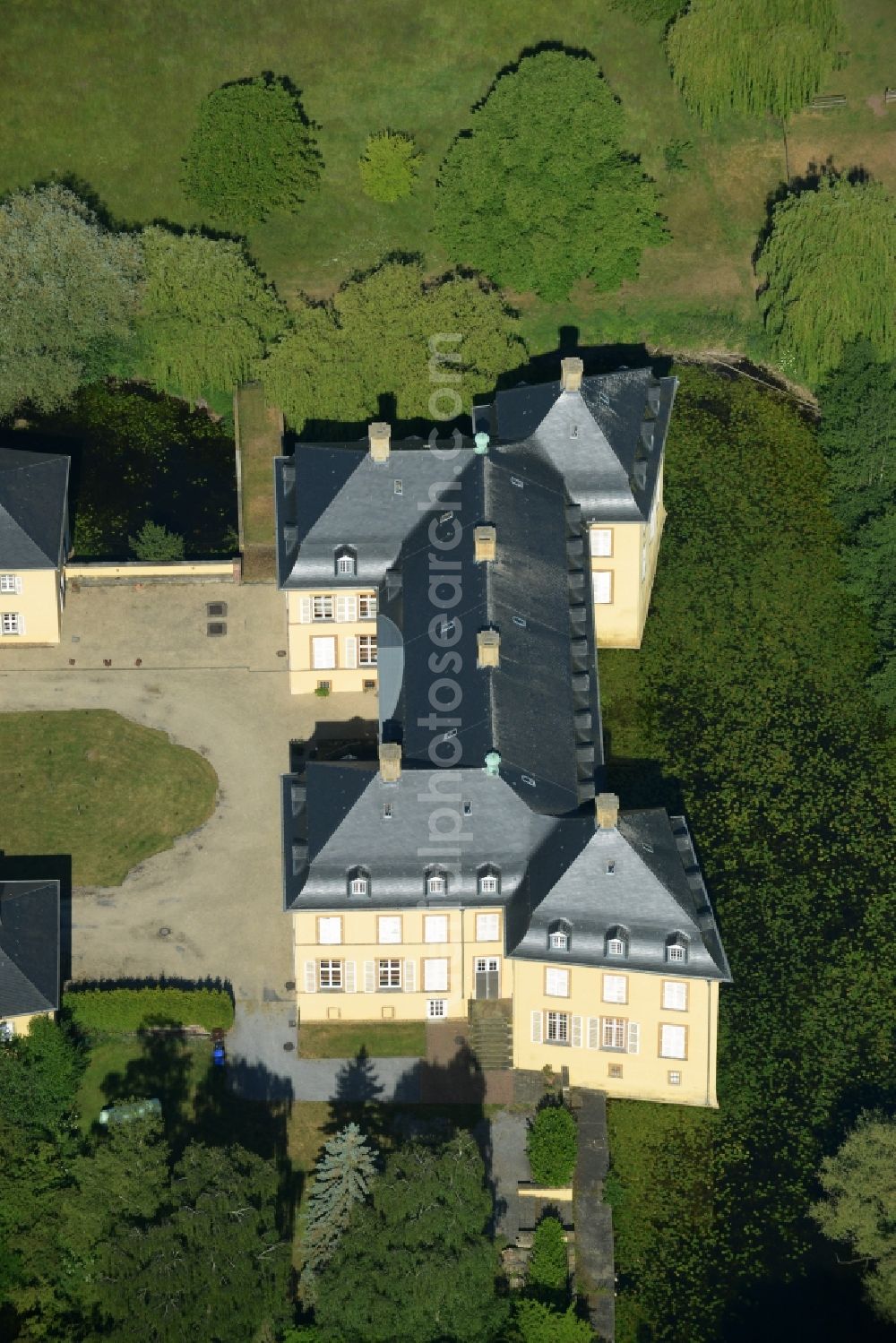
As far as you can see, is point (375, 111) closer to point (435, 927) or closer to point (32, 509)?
point (32, 509)

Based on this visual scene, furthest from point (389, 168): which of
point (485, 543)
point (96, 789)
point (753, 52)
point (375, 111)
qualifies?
point (96, 789)

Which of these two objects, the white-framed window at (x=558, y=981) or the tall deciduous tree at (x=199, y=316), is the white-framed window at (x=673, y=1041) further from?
the tall deciduous tree at (x=199, y=316)

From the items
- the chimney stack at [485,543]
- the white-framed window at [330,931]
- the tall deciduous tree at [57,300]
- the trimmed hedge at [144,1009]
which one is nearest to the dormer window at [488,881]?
the white-framed window at [330,931]

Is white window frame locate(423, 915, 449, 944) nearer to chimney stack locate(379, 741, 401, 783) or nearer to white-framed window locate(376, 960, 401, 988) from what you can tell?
white-framed window locate(376, 960, 401, 988)

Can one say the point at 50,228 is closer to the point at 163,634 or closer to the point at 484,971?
the point at 163,634

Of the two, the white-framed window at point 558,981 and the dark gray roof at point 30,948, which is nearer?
the white-framed window at point 558,981

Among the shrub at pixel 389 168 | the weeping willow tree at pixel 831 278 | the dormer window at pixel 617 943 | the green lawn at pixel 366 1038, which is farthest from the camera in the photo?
the shrub at pixel 389 168

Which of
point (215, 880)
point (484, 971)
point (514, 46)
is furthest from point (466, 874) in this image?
point (514, 46)
